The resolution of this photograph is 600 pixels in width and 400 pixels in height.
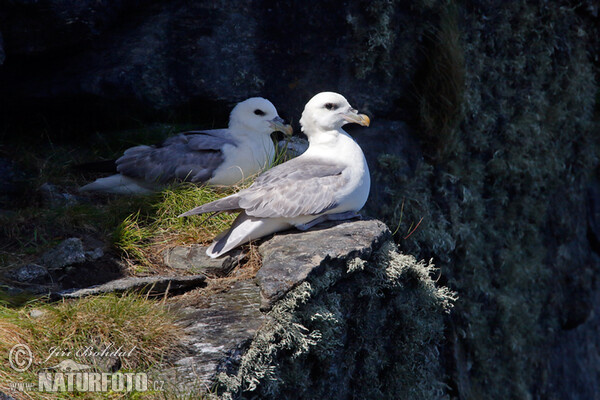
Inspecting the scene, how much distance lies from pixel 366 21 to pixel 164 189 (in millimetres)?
2265

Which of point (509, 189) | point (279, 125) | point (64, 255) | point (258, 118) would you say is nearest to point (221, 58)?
point (258, 118)

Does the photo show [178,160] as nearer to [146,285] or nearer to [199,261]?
[199,261]

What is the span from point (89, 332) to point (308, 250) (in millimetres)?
1147

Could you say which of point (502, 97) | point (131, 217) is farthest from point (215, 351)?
point (502, 97)

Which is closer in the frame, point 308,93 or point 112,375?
point 112,375

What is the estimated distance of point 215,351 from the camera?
2.86 meters

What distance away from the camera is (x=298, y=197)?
3615 millimetres

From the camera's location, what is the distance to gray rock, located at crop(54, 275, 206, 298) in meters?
3.22

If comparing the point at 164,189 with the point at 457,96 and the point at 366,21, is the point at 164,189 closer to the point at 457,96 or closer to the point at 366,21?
the point at 366,21

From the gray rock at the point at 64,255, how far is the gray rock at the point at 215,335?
0.75 meters

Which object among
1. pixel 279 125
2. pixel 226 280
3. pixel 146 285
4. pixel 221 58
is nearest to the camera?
pixel 146 285

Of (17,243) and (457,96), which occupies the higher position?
(457,96)

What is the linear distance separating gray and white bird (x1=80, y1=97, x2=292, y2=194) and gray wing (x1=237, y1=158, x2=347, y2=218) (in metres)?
0.72

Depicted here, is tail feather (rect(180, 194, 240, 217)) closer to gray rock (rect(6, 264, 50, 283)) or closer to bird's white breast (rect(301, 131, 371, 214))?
bird's white breast (rect(301, 131, 371, 214))
